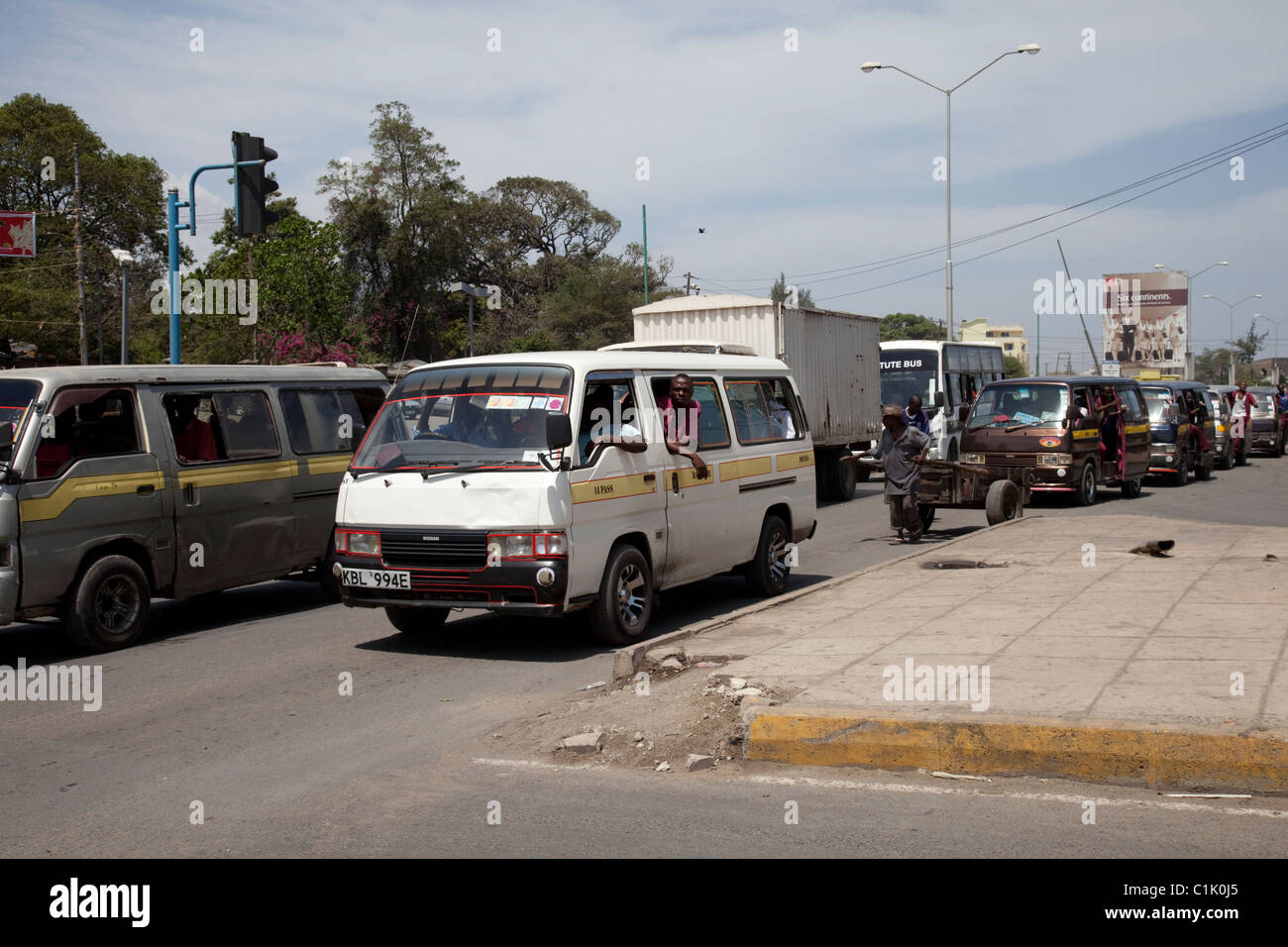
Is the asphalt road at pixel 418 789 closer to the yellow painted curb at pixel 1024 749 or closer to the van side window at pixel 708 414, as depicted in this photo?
the yellow painted curb at pixel 1024 749

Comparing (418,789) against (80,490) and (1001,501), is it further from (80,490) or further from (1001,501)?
(1001,501)

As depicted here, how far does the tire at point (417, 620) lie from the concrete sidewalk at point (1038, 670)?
2.34 m

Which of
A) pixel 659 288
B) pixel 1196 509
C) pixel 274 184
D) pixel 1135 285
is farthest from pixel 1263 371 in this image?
pixel 274 184

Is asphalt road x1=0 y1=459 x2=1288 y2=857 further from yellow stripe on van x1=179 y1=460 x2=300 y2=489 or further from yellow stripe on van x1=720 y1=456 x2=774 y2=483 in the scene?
yellow stripe on van x1=720 y1=456 x2=774 y2=483

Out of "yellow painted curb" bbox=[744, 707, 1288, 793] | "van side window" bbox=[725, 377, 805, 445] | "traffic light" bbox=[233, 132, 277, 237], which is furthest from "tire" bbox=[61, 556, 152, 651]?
"traffic light" bbox=[233, 132, 277, 237]

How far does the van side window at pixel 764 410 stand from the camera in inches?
419

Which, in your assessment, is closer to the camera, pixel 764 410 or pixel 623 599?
pixel 623 599

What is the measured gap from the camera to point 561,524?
8047 millimetres

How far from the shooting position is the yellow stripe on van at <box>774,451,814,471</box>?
36.6ft

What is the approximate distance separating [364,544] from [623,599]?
6.35 feet

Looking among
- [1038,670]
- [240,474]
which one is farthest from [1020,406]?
[1038,670]

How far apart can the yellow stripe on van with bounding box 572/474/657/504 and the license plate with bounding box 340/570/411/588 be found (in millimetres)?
1349

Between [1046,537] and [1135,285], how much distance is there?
268 feet

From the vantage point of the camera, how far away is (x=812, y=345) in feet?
68.5
